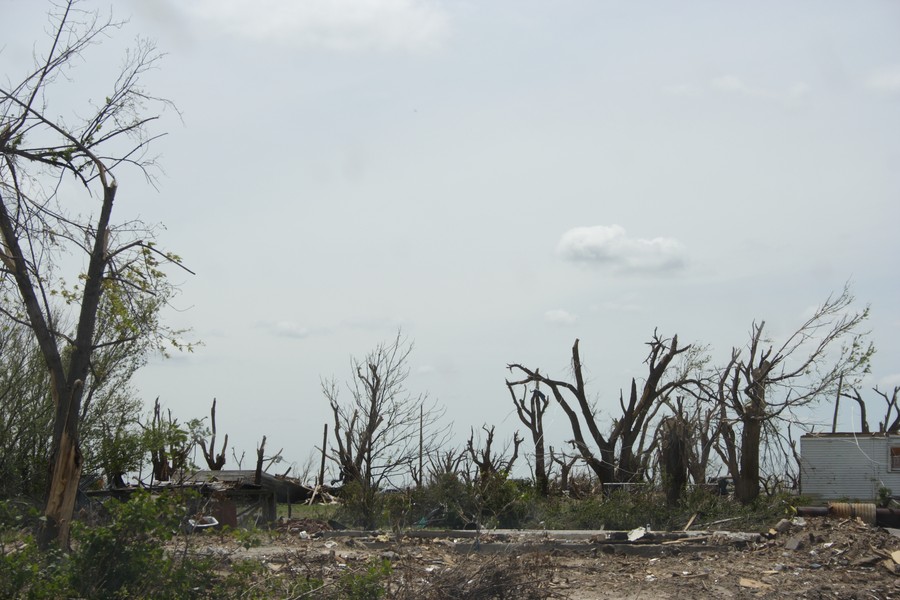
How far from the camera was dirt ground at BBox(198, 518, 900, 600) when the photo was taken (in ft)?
30.0

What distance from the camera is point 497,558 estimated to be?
914 centimetres

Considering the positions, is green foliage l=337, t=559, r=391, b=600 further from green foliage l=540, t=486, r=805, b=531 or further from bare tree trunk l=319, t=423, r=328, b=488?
bare tree trunk l=319, t=423, r=328, b=488

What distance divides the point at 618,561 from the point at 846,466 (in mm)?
8993

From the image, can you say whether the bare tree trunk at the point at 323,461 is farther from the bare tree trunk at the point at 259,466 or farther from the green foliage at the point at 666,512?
the green foliage at the point at 666,512

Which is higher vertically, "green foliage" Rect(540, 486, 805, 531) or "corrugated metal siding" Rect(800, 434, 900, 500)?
"corrugated metal siding" Rect(800, 434, 900, 500)

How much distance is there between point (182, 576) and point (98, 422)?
13226 millimetres

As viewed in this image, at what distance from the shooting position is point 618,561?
1269cm

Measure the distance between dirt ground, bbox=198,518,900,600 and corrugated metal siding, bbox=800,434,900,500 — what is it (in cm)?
546

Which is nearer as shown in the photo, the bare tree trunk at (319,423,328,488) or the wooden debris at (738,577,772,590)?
the wooden debris at (738,577,772,590)

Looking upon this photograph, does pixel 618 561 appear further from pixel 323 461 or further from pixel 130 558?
pixel 323 461

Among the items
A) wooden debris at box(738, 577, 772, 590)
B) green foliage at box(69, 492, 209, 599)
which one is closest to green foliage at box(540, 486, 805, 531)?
wooden debris at box(738, 577, 772, 590)

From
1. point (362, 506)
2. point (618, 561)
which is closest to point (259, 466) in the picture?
point (362, 506)

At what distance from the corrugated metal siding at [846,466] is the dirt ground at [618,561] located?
5.46 meters

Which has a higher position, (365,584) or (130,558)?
(130,558)
